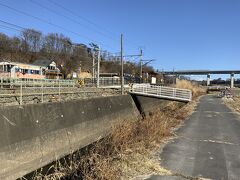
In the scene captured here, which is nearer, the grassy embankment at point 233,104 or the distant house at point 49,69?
the grassy embankment at point 233,104

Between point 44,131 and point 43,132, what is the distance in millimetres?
123

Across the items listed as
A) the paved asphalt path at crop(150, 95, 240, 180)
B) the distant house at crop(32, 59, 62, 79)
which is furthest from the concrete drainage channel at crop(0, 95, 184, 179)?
the distant house at crop(32, 59, 62, 79)

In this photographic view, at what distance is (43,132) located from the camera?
15.5m

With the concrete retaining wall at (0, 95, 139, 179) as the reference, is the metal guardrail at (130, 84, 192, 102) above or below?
above

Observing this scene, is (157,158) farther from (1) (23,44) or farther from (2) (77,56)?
(1) (23,44)

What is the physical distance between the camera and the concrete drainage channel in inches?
509

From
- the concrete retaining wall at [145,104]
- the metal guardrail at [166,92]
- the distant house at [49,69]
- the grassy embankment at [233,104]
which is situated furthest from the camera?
the distant house at [49,69]

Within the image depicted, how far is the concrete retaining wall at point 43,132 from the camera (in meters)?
12.9

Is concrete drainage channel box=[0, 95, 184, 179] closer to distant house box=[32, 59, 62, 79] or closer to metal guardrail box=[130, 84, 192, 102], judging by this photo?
metal guardrail box=[130, 84, 192, 102]

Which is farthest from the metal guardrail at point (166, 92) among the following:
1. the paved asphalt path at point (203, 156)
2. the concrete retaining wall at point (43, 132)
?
the paved asphalt path at point (203, 156)

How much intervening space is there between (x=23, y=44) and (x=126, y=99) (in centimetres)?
8989

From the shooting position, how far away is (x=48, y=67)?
326 feet

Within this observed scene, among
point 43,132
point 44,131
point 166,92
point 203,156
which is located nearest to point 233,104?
point 166,92

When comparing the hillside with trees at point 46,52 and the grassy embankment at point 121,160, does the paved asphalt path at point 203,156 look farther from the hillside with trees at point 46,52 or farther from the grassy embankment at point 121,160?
the hillside with trees at point 46,52
